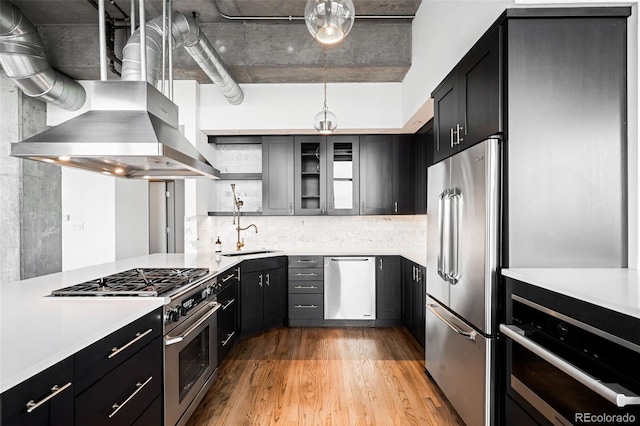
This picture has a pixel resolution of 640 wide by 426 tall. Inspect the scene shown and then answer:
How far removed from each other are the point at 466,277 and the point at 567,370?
33.9 inches

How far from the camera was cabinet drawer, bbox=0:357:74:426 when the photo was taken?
96cm

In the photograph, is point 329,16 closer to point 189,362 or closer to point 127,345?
point 127,345

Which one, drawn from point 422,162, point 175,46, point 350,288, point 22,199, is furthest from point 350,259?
point 22,199

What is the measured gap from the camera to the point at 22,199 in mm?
3820

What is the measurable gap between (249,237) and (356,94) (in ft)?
7.70

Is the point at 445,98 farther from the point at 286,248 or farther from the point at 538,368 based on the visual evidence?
the point at 286,248

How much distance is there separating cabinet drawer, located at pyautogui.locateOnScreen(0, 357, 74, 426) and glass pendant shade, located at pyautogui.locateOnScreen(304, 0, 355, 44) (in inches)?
68.5

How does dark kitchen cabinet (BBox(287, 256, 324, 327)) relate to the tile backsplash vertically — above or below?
below

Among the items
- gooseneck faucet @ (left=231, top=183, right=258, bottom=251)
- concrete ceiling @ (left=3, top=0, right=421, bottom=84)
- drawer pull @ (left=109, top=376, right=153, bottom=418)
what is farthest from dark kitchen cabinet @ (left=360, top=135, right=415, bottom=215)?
drawer pull @ (left=109, top=376, right=153, bottom=418)

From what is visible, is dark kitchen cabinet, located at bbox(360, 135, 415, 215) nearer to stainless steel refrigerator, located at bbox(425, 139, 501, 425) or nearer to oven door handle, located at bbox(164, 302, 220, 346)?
stainless steel refrigerator, located at bbox(425, 139, 501, 425)

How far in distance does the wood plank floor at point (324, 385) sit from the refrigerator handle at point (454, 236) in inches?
37.9

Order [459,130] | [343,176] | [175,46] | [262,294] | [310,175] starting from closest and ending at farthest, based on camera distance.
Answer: [459,130]
[175,46]
[262,294]
[343,176]
[310,175]

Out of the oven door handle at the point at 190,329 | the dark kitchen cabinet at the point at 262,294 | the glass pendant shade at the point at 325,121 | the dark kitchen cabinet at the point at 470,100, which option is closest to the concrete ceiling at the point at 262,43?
the glass pendant shade at the point at 325,121

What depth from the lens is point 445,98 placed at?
8.63ft
